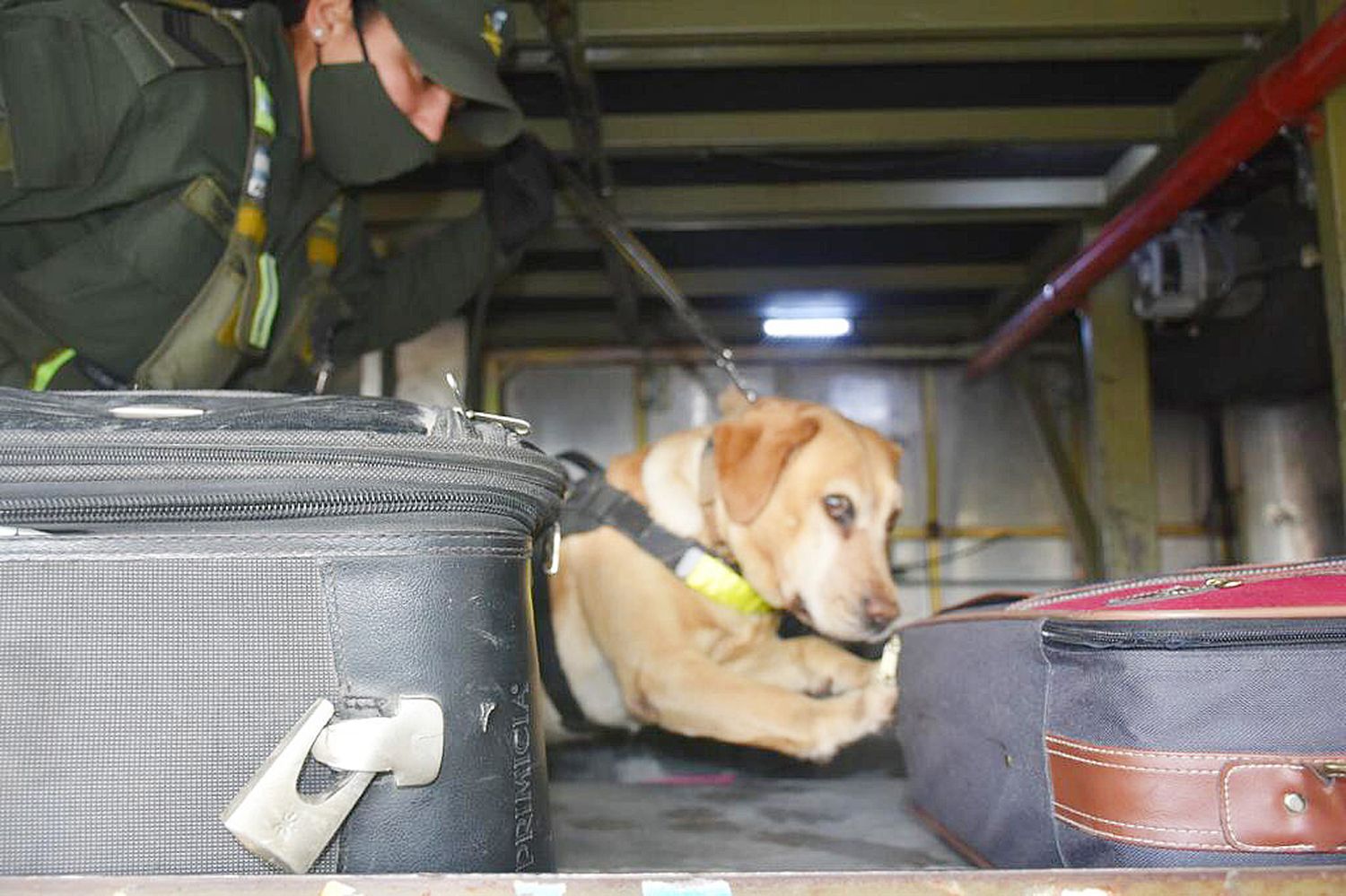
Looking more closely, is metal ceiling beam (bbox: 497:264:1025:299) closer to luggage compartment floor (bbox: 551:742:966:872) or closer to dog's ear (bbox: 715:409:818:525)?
dog's ear (bbox: 715:409:818:525)

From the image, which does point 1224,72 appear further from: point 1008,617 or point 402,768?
point 402,768

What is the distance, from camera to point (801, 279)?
3.97 m

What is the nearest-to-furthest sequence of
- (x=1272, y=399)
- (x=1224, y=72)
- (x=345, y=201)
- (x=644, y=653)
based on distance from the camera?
1. (x=644, y=653)
2. (x=345, y=201)
3. (x=1224, y=72)
4. (x=1272, y=399)

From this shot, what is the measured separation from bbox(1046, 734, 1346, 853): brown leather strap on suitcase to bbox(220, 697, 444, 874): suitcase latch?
0.43m

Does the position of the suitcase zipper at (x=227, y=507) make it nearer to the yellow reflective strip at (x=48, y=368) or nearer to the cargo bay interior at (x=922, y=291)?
the cargo bay interior at (x=922, y=291)

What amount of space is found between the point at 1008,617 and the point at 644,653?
95 centimetres

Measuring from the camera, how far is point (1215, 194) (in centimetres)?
310

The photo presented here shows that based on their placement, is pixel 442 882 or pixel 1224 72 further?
pixel 1224 72

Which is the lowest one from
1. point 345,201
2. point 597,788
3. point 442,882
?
point 597,788

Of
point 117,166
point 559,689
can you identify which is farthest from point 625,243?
point 117,166

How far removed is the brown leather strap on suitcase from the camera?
2.02 ft

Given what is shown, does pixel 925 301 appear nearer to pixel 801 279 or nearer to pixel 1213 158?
pixel 801 279

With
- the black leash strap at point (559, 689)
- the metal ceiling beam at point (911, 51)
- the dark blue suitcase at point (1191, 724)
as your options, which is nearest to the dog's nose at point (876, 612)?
the black leash strap at point (559, 689)

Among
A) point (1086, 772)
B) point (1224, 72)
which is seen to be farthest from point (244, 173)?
point (1224, 72)
